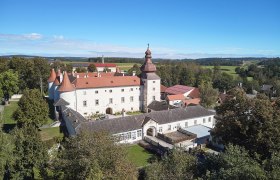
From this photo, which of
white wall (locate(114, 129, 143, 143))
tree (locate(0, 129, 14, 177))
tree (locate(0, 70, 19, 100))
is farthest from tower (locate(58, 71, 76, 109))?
tree (locate(0, 129, 14, 177))

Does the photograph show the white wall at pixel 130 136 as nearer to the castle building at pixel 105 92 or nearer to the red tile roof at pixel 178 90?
the castle building at pixel 105 92

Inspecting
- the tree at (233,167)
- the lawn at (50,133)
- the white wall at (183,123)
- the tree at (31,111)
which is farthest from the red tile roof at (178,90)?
the tree at (233,167)

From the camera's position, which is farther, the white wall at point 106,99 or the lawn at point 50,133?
the white wall at point 106,99

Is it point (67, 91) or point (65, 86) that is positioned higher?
point (65, 86)

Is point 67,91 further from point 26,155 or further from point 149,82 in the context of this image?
point 26,155

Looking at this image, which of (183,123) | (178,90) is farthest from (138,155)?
(178,90)

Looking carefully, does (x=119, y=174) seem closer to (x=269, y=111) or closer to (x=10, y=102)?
(x=269, y=111)

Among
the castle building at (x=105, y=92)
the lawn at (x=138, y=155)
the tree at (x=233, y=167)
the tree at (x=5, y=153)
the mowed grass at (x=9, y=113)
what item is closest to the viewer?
the tree at (x=233, y=167)
